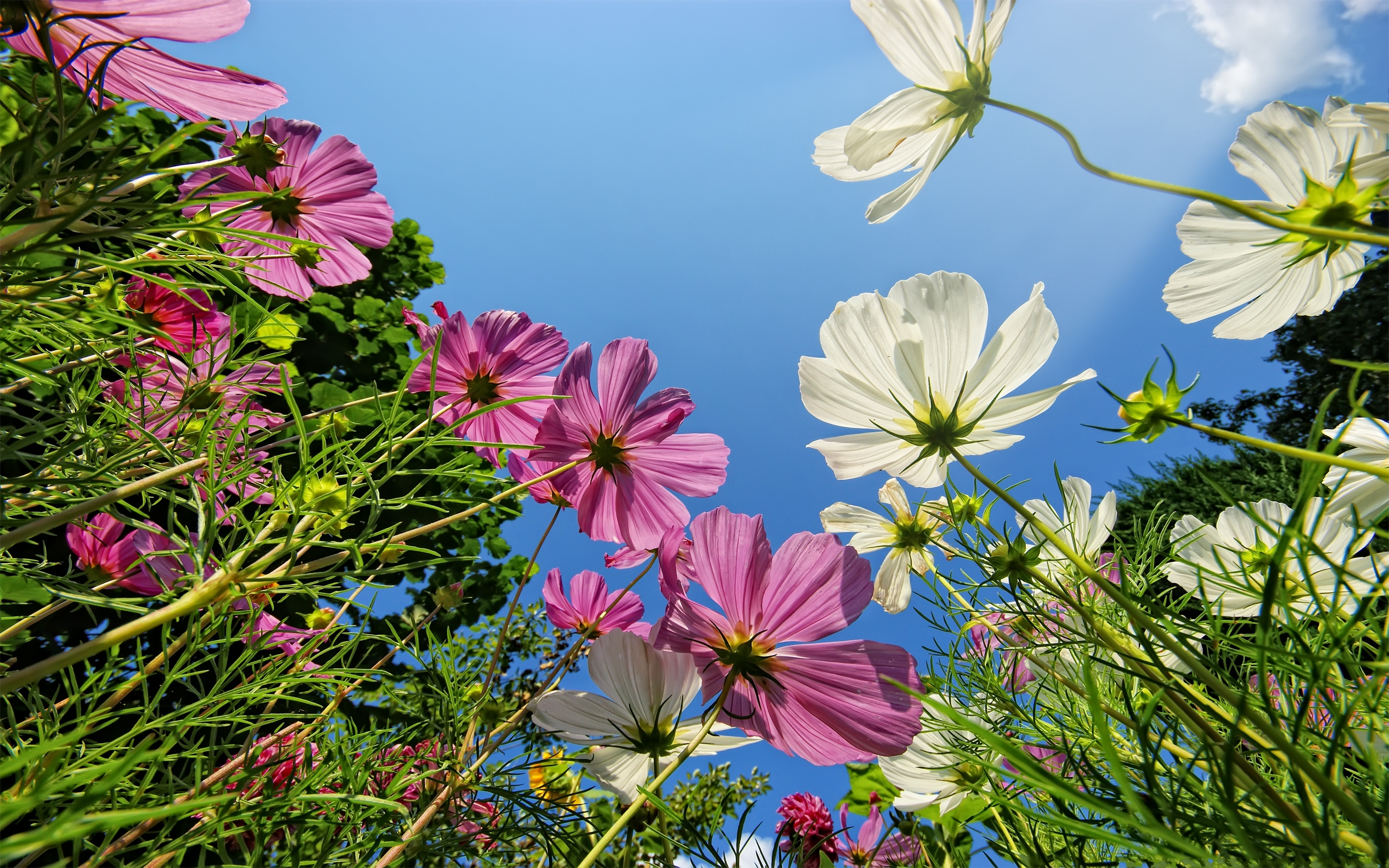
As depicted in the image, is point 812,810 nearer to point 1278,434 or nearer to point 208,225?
point 208,225

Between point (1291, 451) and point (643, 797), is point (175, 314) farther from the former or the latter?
point (1291, 451)

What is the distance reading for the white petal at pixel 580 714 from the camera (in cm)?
51

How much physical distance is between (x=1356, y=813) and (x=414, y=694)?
3.45 ft

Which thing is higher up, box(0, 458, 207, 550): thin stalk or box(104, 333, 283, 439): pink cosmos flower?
box(104, 333, 283, 439): pink cosmos flower

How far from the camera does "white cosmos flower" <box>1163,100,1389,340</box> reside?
1.26 ft

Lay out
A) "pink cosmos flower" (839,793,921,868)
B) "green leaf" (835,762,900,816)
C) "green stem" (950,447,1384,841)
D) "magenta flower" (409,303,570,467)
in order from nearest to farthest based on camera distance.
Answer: "green stem" (950,447,1384,841) < "magenta flower" (409,303,570,467) < "pink cosmos flower" (839,793,921,868) < "green leaf" (835,762,900,816)

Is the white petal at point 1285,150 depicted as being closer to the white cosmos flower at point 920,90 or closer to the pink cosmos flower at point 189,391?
the white cosmos flower at point 920,90

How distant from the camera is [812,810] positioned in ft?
3.49

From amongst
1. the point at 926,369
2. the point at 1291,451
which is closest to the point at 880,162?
the point at 926,369

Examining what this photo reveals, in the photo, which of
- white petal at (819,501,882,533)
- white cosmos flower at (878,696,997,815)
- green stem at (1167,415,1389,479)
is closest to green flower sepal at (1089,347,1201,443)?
green stem at (1167,415,1389,479)

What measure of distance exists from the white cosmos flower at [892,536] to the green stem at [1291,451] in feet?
1.54

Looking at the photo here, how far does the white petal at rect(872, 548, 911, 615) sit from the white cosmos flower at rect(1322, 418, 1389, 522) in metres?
0.47

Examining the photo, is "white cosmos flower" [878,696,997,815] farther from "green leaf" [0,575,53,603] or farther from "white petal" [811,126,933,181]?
"green leaf" [0,575,53,603]

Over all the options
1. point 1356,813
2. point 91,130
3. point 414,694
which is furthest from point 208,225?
point 414,694
